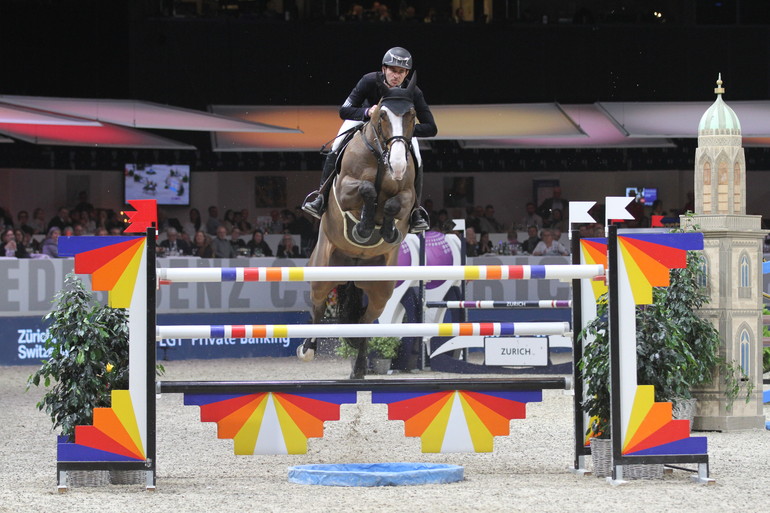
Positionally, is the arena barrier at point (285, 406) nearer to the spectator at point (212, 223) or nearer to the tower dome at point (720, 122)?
the tower dome at point (720, 122)

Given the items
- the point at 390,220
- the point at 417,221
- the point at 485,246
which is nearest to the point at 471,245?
the point at 485,246

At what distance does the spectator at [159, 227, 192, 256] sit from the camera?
12.5 m

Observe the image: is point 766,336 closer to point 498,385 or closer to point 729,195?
point 729,195

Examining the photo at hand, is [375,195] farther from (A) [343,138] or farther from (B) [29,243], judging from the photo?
(B) [29,243]

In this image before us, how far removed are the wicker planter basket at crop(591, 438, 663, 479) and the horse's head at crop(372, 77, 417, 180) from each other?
5.44ft

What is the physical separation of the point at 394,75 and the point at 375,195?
25.5 inches

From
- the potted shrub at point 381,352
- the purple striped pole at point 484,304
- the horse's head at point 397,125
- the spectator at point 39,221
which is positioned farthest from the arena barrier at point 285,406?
the spectator at point 39,221

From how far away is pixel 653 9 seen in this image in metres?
16.6

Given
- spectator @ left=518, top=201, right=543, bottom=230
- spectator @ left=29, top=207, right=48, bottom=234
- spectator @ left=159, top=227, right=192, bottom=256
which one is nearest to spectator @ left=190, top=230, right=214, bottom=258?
spectator @ left=159, top=227, right=192, bottom=256

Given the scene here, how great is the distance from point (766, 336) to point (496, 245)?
6.70 m

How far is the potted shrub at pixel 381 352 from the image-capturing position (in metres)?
10.3

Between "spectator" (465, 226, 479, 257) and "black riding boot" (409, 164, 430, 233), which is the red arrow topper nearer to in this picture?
"black riding boot" (409, 164, 430, 233)

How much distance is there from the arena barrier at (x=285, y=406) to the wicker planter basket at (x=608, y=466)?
205mm

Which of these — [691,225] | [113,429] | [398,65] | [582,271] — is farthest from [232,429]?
[691,225]
